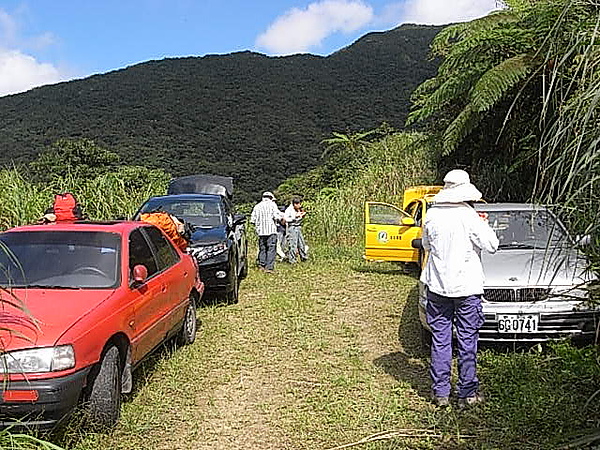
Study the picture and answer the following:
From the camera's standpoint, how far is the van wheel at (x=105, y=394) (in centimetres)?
555

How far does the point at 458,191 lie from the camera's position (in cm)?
639

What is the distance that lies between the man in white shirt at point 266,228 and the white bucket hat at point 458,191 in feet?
29.7

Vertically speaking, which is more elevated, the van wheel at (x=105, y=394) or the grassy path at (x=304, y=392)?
the van wheel at (x=105, y=394)

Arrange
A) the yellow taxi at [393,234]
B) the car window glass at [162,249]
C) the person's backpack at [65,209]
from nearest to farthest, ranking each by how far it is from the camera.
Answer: the car window glass at [162,249]
the person's backpack at [65,209]
the yellow taxi at [393,234]

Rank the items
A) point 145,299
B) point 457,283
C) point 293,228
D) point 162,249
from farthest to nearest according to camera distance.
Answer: point 293,228 → point 162,249 → point 145,299 → point 457,283

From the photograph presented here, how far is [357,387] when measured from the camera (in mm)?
7094

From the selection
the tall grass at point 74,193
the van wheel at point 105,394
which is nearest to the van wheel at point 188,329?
the van wheel at point 105,394

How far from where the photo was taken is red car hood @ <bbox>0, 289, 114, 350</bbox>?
193 inches

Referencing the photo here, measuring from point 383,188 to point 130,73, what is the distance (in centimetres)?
5634

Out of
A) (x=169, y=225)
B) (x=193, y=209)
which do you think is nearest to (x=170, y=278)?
(x=169, y=225)

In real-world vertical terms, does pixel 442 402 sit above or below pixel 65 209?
below

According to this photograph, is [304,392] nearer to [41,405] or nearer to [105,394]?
[105,394]

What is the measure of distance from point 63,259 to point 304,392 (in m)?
2.48

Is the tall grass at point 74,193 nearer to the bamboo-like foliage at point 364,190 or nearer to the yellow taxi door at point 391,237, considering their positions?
the bamboo-like foliage at point 364,190
